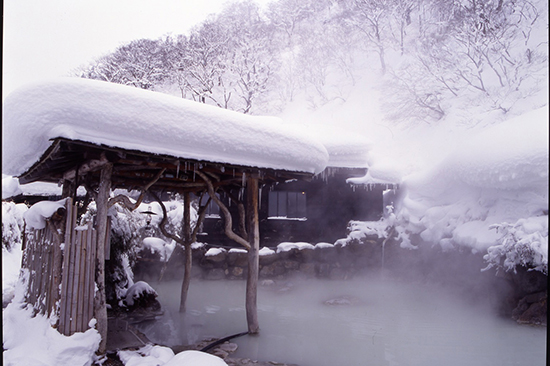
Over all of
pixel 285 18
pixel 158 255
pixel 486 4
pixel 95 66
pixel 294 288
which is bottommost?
pixel 294 288

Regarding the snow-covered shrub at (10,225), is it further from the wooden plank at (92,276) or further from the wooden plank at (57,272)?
the wooden plank at (92,276)

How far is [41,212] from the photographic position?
13.1ft

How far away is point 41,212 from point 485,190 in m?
9.86

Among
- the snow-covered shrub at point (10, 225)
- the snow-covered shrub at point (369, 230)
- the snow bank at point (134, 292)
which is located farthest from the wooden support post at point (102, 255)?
the snow-covered shrub at point (369, 230)

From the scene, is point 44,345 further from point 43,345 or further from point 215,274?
point 215,274

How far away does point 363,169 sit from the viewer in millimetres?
11922

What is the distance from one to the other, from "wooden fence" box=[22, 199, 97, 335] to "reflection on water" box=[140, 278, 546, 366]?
72.0 inches

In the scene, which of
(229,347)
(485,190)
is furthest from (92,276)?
(485,190)

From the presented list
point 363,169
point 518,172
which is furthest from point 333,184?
point 518,172

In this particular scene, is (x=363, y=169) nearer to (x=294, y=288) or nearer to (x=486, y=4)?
(x=294, y=288)

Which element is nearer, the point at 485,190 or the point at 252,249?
the point at 252,249

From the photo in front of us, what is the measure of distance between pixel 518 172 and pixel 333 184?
260 inches

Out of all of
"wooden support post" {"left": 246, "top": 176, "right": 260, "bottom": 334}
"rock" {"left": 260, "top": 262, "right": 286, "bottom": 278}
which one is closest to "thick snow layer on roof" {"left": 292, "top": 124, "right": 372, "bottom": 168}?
"rock" {"left": 260, "top": 262, "right": 286, "bottom": 278}

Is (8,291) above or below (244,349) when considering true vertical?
above
